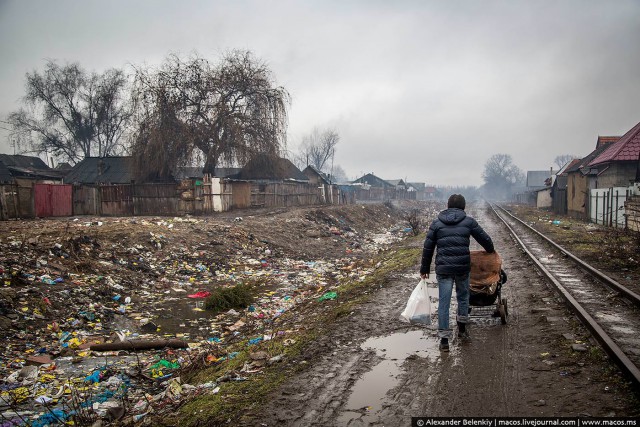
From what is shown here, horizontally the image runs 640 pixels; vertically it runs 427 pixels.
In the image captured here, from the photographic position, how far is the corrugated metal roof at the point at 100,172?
109ft

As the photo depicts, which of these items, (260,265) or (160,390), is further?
(260,265)

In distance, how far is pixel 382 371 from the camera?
13.8 feet

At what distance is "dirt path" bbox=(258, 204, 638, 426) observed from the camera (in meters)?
3.23

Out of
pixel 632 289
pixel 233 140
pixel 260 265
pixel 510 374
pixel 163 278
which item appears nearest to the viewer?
pixel 510 374

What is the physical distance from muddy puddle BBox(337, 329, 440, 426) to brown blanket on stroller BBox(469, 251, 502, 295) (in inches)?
34.8

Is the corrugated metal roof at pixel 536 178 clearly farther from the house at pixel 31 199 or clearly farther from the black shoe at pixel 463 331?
the black shoe at pixel 463 331

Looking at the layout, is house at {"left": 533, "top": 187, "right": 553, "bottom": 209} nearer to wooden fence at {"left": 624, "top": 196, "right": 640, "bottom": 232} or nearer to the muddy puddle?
wooden fence at {"left": 624, "top": 196, "right": 640, "bottom": 232}

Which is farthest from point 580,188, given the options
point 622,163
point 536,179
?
point 536,179

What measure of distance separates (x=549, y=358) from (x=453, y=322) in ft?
5.18

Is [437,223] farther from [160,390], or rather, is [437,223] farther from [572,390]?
[160,390]

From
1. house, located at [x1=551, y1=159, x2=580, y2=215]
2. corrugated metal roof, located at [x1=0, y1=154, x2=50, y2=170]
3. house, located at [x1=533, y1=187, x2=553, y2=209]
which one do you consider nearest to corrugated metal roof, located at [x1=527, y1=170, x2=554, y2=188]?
house, located at [x1=533, y1=187, x2=553, y2=209]

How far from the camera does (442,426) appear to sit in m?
3.04

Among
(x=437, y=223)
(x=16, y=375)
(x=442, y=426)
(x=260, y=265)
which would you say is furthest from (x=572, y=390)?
(x=260, y=265)

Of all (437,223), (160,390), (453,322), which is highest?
(437,223)
